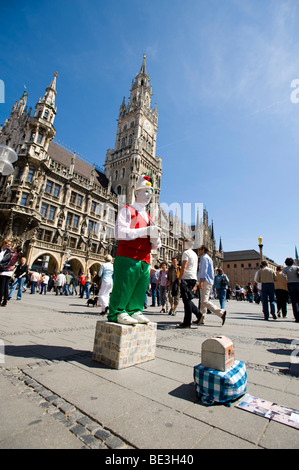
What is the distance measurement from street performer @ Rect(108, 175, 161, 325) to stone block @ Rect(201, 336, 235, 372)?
0.93 m

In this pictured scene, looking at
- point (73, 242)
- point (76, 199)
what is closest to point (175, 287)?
point (73, 242)

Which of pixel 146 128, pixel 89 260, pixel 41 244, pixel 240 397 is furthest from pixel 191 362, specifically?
pixel 146 128

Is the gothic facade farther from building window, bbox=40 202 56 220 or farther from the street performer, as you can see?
the street performer

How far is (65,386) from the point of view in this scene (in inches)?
72.1

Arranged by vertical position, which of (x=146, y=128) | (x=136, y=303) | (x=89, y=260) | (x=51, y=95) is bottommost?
(x=136, y=303)

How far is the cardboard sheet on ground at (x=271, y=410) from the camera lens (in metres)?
1.44

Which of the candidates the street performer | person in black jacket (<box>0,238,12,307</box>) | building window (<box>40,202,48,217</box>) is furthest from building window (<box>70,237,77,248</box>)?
the street performer

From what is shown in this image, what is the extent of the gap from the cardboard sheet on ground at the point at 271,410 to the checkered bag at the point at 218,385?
81 mm

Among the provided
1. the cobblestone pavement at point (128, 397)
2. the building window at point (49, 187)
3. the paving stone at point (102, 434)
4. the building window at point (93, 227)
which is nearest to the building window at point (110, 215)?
the building window at point (93, 227)

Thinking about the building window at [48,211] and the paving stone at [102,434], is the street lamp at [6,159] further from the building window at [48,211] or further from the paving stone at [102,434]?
the building window at [48,211]

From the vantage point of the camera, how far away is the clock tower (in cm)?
3653

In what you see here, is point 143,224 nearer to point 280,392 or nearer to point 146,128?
point 280,392
